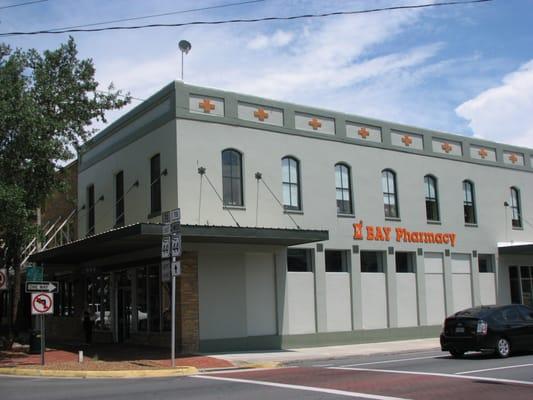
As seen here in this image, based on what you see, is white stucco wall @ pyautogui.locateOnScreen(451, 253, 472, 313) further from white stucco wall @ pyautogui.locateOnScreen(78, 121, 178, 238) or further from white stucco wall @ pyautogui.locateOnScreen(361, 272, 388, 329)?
white stucco wall @ pyautogui.locateOnScreen(78, 121, 178, 238)

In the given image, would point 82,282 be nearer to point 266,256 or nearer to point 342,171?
point 266,256

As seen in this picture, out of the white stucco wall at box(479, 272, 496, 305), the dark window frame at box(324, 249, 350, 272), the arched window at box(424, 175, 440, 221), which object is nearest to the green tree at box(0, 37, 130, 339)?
the dark window frame at box(324, 249, 350, 272)

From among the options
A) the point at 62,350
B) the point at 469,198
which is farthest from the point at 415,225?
the point at 62,350

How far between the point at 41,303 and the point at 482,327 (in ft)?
38.1

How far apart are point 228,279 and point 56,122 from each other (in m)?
7.38

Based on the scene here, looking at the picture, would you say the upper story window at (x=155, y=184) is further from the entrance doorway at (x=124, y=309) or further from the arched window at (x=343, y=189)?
the arched window at (x=343, y=189)

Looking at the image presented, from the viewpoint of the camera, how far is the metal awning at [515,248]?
2858cm

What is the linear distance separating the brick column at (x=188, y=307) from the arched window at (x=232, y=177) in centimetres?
247

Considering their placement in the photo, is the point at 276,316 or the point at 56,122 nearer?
the point at 56,122

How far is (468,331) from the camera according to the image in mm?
17359

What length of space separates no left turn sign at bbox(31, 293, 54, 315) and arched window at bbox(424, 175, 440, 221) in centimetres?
1645

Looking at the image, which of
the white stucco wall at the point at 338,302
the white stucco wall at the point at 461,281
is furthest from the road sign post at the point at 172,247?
the white stucco wall at the point at 461,281

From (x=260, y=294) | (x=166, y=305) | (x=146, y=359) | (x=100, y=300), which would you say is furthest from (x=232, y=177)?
(x=100, y=300)

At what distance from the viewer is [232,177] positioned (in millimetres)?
22078
